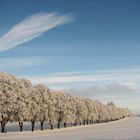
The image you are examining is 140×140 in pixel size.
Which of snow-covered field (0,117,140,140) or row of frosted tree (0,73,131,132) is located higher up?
row of frosted tree (0,73,131,132)

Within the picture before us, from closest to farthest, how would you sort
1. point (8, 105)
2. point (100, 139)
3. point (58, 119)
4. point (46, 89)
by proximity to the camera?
point (100, 139), point (8, 105), point (46, 89), point (58, 119)

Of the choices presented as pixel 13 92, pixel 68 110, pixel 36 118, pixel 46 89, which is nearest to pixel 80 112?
pixel 68 110

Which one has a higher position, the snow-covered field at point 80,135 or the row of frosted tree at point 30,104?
the row of frosted tree at point 30,104

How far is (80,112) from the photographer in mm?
156500

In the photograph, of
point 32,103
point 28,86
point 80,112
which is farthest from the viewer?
point 80,112

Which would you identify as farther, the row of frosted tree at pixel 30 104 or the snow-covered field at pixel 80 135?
the row of frosted tree at pixel 30 104

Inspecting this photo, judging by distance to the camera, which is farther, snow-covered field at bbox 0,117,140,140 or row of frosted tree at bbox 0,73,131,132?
row of frosted tree at bbox 0,73,131,132

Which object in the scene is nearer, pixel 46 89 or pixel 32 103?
pixel 32 103

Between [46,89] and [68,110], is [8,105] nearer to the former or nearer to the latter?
[46,89]

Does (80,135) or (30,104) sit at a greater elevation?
(30,104)

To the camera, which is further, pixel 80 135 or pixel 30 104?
pixel 30 104

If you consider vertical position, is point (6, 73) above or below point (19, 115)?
above

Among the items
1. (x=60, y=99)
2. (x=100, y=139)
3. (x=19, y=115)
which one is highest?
(x=60, y=99)

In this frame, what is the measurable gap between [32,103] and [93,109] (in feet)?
288
